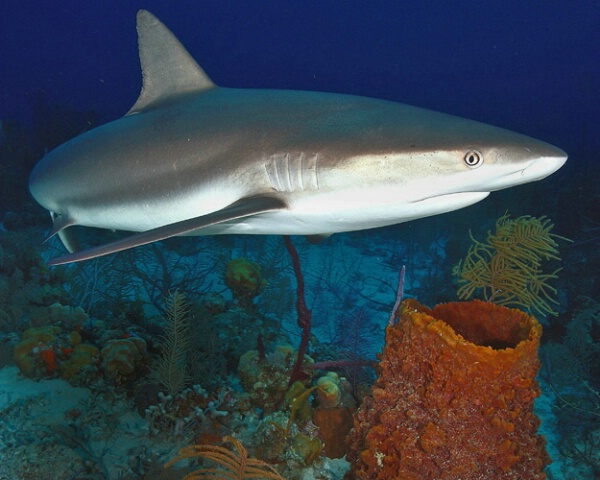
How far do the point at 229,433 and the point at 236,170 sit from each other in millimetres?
2477

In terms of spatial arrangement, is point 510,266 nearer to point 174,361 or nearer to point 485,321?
point 485,321

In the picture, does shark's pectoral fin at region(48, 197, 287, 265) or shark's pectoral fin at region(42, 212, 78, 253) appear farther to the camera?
shark's pectoral fin at region(42, 212, 78, 253)

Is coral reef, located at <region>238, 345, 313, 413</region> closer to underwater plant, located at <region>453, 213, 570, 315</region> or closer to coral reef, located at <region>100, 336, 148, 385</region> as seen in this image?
coral reef, located at <region>100, 336, 148, 385</region>

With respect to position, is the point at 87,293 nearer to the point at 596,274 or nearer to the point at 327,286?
the point at 327,286

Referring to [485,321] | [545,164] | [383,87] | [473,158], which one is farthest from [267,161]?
[383,87]

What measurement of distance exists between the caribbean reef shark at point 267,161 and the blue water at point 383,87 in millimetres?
2539

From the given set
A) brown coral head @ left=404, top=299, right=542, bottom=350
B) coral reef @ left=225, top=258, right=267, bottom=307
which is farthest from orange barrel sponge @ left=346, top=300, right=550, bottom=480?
coral reef @ left=225, top=258, right=267, bottom=307

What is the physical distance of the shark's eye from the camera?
2.07m

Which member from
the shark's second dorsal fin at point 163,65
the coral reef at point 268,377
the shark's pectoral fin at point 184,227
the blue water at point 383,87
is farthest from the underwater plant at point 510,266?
the shark's second dorsal fin at point 163,65

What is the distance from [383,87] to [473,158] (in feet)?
431

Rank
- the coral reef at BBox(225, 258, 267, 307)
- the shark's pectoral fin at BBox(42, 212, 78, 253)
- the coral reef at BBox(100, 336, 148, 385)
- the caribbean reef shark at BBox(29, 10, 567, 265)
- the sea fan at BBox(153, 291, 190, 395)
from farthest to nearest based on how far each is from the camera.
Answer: the coral reef at BBox(225, 258, 267, 307), the coral reef at BBox(100, 336, 148, 385), the shark's pectoral fin at BBox(42, 212, 78, 253), the sea fan at BBox(153, 291, 190, 395), the caribbean reef shark at BBox(29, 10, 567, 265)

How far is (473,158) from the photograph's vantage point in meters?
2.08

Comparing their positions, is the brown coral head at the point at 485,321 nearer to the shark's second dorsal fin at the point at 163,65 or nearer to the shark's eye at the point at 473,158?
the shark's eye at the point at 473,158

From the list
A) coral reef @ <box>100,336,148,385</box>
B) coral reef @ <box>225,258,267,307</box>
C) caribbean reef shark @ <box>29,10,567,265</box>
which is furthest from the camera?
coral reef @ <box>225,258,267,307</box>
